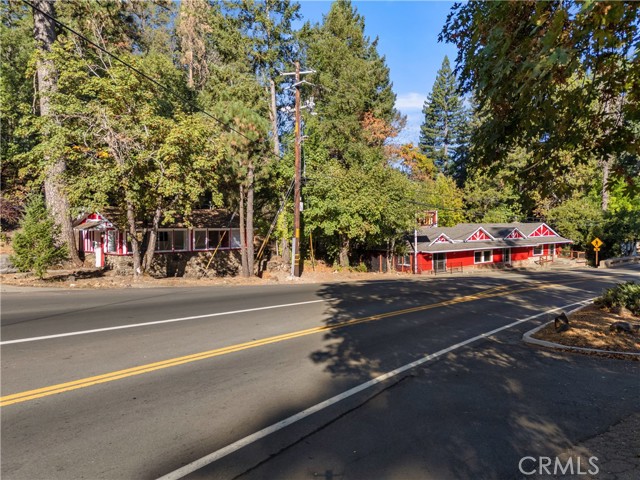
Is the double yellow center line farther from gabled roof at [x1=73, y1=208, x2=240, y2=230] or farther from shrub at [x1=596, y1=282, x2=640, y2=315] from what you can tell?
gabled roof at [x1=73, y1=208, x2=240, y2=230]

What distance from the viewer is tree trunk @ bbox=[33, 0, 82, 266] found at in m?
17.6

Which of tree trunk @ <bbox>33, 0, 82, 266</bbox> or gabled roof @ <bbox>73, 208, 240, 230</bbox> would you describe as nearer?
tree trunk @ <bbox>33, 0, 82, 266</bbox>

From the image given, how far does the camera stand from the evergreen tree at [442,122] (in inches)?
3002

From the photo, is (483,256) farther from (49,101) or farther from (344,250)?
(49,101)

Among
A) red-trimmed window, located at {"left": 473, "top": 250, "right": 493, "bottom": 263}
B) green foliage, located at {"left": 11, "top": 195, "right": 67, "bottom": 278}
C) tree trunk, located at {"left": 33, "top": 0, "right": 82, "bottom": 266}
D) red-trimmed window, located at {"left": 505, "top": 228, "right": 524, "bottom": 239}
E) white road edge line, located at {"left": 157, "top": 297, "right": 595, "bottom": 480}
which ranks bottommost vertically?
white road edge line, located at {"left": 157, "top": 297, "right": 595, "bottom": 480}

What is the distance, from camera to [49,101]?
17.5m

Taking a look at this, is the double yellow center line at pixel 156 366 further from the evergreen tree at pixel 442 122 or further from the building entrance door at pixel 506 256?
the evergreen tree at pixel 442 122

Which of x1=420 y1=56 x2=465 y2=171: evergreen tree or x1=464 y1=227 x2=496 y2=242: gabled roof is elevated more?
x1=420 y1=56 x2=465 y2=171: evergreen tree

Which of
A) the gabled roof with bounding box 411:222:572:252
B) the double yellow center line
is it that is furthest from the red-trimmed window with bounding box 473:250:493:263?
the double yellow center line

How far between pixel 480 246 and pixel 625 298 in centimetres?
3028

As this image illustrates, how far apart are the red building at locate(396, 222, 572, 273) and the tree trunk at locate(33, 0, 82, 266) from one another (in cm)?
2609

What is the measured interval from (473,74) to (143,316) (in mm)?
9283

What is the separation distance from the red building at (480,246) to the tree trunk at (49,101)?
26094 millimetres

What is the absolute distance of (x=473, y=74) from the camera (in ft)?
21.9
